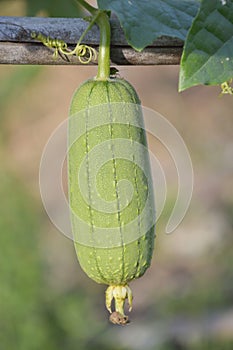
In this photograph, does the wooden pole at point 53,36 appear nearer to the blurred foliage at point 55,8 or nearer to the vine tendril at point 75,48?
the vine tendril at point 75,48

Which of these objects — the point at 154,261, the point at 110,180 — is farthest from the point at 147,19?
the point at 154,261

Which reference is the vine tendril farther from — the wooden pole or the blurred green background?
the blurred green background

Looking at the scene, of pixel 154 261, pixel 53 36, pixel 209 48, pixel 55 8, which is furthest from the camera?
pixel 154 261

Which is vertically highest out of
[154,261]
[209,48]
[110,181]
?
[154,261]

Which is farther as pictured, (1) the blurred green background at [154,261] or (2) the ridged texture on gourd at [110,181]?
(1) the blurred green background at [154,261]

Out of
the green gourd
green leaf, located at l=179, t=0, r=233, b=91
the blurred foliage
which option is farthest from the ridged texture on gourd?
the blurred foliage

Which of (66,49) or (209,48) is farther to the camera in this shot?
(66,49)

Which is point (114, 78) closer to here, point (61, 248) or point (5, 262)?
point (5, 262)

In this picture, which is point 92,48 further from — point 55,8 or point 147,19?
point 55,8

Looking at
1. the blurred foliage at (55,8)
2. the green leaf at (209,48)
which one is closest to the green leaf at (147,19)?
the green leaf at (209,48)
